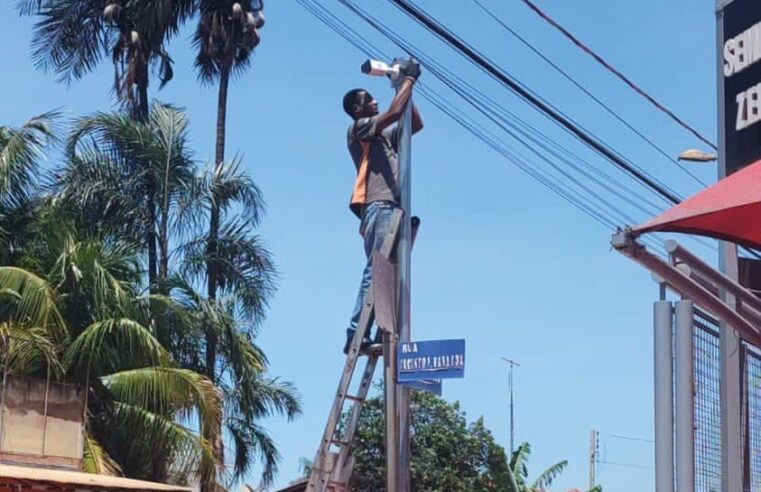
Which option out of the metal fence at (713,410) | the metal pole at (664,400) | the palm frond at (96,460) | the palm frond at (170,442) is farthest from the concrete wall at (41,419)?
the metal pole at (664,400)

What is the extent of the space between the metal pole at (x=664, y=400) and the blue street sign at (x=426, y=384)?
18.9 ft

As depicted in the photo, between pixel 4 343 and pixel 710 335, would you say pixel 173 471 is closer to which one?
pixel 4 343

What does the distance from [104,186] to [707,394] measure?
19.2 m

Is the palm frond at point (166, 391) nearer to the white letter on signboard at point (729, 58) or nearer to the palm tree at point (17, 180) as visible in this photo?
the palm tree at point (17, 180)

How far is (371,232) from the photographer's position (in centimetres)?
1059

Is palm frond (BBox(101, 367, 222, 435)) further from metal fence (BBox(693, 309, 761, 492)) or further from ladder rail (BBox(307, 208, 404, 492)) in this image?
metal fence (BBox(693, 309, 761, 492))

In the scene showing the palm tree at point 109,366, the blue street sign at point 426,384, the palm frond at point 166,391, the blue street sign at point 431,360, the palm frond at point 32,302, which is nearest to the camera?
the blue street sign at point 431,360

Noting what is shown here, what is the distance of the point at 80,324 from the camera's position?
18703mm

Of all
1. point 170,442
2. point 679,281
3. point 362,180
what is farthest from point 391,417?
point 170,442

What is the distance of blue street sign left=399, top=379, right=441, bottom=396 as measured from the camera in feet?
30.6

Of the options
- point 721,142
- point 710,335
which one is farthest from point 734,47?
point 710,335

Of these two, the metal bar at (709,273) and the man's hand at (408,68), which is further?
the man's hand at (408,68)

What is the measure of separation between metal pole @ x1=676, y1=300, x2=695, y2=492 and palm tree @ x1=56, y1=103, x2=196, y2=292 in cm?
1849

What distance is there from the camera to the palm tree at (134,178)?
21938mm
